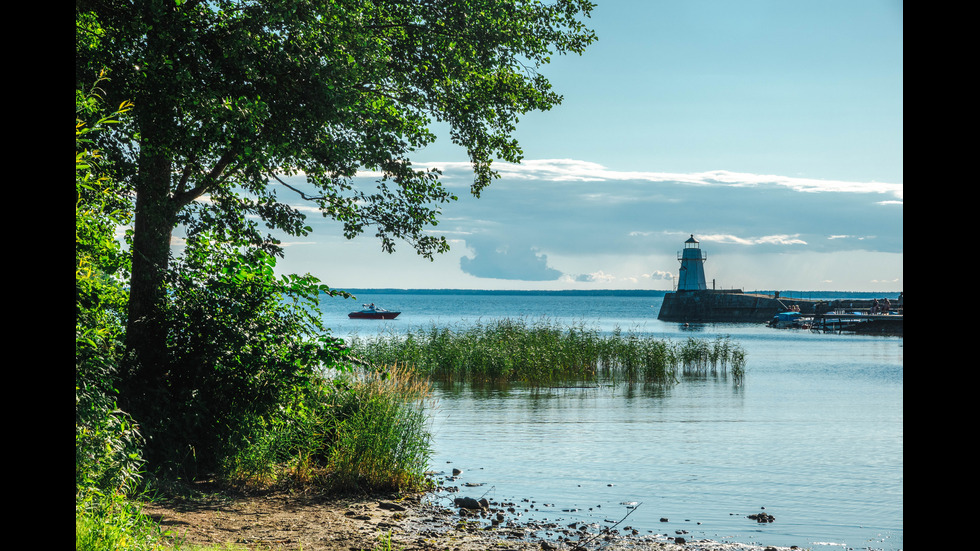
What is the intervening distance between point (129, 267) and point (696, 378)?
23.3 m

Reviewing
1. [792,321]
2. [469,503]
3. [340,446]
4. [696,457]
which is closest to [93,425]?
[340,446]

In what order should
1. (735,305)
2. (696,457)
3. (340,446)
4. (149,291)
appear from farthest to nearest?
(735,305) → (696,457) → (340,446) → (149,291)

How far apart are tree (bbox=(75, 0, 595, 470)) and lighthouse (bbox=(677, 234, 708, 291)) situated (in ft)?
282

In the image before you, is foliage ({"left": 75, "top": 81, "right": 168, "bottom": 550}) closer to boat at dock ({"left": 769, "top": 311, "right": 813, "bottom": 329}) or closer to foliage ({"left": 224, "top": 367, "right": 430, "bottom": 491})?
foliage ({"left": 224, "top": 367, "right": 430, "bottom": 491})

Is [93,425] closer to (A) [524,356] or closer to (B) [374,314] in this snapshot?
(A) [524,356]

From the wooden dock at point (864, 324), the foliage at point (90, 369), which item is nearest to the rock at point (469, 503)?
the foliage at point (90, 369)

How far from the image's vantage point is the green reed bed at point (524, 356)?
1011 inches

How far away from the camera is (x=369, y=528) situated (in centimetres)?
889

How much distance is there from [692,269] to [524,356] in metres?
76.8

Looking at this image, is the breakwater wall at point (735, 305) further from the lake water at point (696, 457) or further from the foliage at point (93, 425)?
the foliage at point (93, 425)

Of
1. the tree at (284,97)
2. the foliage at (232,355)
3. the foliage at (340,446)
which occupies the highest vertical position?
the tree at (284,97)

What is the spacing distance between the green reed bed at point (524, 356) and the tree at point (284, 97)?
36.8 ft

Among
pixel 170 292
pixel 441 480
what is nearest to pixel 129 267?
pixel 170 292

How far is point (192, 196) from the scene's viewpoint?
11953mm
